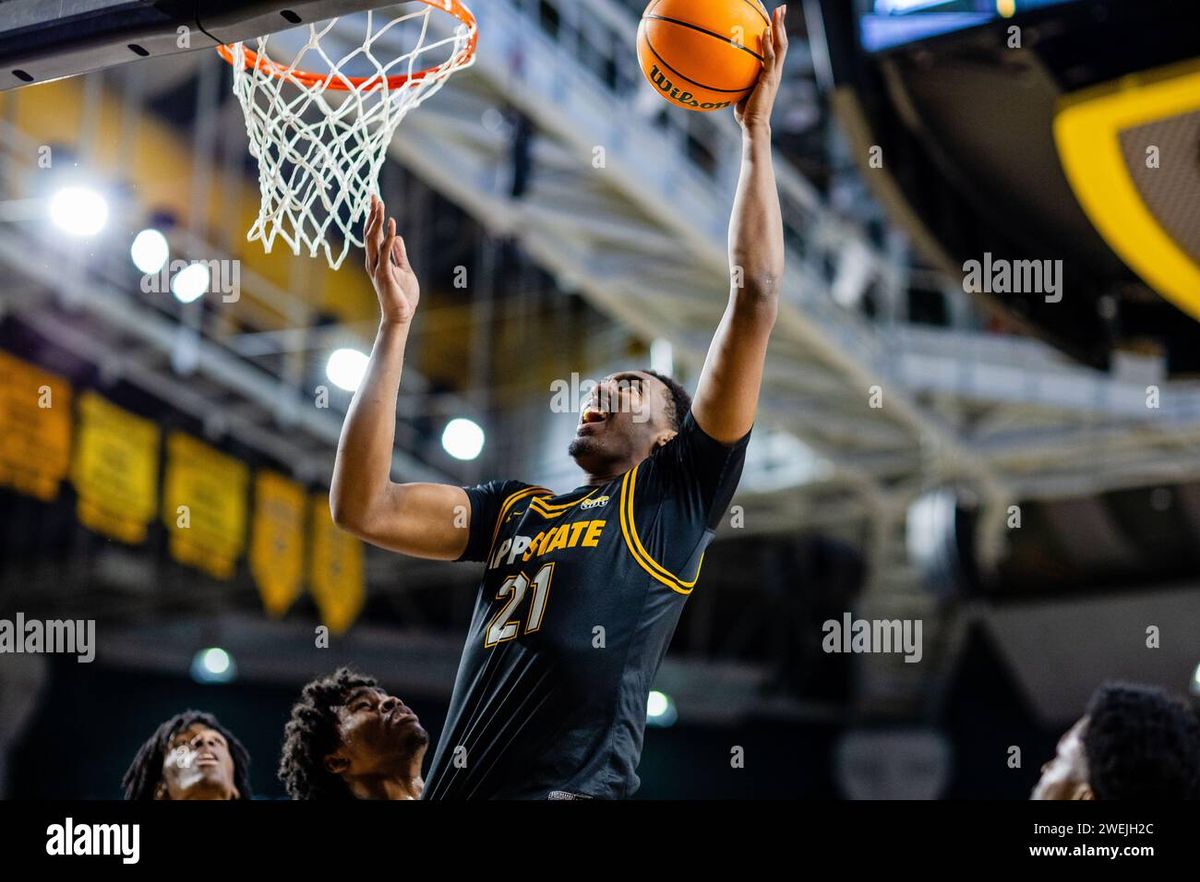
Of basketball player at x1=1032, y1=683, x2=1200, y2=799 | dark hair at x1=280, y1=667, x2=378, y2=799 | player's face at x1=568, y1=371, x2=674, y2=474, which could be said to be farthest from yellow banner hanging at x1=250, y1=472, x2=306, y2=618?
basketball player at x1=1032, y1=683, x2=1200, y2=799

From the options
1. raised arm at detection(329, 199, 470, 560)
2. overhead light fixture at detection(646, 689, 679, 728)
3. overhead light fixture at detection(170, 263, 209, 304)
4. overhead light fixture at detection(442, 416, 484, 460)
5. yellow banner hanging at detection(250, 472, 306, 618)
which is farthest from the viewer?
overhead light fixture at detection(646, 689, 679, 728)

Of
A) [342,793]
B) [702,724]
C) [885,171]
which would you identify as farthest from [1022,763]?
[342,793]

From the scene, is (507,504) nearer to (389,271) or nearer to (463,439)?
(389,271)

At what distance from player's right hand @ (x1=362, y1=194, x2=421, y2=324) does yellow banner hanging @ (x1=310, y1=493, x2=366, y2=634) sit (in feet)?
26.4

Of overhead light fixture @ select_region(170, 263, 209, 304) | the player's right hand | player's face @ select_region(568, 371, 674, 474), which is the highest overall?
overhead light fixture @ select_region(170, 263, 209, 304)

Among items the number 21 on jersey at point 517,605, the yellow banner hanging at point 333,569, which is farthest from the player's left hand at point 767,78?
the yellow banner hanging at point 333,569

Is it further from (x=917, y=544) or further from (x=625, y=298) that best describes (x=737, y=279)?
(x=917, y=544)

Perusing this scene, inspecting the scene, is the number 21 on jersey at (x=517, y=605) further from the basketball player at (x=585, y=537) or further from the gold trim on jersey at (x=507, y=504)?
the gold trim on jersey at (x=507, y=504)

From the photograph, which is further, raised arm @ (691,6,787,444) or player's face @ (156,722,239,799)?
player's face @ (156,722,239,799)

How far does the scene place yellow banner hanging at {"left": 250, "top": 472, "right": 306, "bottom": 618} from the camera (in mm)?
10164

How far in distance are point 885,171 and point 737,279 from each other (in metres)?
2.65

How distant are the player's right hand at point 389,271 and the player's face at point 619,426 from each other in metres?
0.41

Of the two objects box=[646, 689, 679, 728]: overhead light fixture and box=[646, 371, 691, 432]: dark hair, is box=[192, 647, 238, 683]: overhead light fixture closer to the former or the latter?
box=[646, 689, 679, 728]: overhead light fixture

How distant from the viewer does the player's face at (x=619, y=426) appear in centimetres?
282
